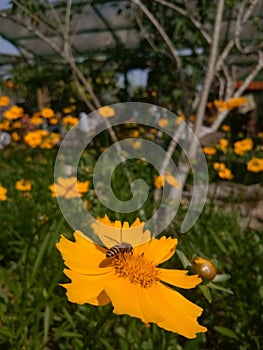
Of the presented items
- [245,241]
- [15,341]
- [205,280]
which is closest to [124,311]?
[205,280]

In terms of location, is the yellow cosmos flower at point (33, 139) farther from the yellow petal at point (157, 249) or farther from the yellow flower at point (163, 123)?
the yellow petal at point (157, 249)

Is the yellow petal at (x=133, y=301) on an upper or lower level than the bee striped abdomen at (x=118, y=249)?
lower

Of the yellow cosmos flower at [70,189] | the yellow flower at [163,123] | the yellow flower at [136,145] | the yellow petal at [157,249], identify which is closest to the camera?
the yellow petal at [157,249]

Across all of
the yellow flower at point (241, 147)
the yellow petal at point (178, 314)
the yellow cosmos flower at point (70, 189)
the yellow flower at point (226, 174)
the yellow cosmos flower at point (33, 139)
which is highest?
the yellow cosmos flower at point (33, 139)

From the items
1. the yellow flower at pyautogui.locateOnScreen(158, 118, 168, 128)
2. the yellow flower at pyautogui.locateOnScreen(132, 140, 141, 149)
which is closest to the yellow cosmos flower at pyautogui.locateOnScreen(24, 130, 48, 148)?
the yellow flower at pyautogui.locateOnScreen(132, 140, 141, 149)

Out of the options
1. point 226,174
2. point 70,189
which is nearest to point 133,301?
point 70,189

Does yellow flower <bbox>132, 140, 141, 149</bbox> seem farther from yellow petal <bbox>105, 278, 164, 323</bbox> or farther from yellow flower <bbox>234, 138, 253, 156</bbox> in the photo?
yellow petal <bbox>105, 278, 164, 323</bbox>

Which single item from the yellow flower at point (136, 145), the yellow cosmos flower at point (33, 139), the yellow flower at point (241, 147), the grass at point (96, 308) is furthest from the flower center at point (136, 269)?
the yellow flower at point (136, 145)
